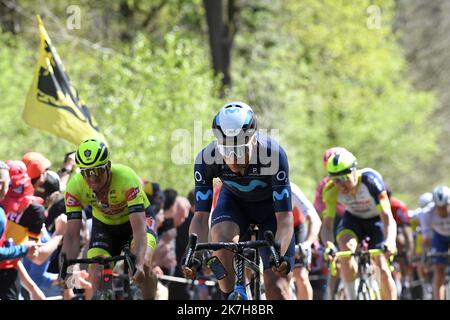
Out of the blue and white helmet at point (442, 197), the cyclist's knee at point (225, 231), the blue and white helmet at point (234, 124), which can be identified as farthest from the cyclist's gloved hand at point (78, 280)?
the blue and white helmet at point (442, 197)

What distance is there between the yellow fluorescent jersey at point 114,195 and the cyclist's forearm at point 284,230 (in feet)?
5.59

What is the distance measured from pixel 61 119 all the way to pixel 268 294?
20.9 ft

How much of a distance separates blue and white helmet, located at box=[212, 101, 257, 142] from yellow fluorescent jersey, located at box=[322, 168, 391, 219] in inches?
176

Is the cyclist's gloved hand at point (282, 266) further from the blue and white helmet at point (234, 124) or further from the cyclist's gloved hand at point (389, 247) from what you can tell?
the cyclist's gloved hand at point (389, 247)

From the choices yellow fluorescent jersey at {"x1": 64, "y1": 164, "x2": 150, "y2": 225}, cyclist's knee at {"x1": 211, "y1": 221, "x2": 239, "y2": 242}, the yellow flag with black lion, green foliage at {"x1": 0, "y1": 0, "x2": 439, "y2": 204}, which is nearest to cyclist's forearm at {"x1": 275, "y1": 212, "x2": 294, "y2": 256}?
cyclist's knee at {"x1": 211, "y1": 221, "x2": 239, "y2": 242}

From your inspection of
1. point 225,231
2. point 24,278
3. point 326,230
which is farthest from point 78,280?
point 326,230

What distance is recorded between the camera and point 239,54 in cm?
3431

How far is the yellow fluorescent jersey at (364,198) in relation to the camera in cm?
1191

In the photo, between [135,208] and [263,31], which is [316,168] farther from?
[135,208]

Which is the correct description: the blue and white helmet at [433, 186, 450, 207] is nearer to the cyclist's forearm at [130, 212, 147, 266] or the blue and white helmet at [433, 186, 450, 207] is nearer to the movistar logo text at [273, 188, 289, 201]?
the cyclist's forearm at [130, 212, 147, 266]

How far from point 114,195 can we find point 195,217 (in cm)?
157

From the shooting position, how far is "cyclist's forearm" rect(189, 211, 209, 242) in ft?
26.0

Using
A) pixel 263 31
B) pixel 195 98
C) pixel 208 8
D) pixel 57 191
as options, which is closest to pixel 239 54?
pixel 263 31

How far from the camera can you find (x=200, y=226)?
7.94m
